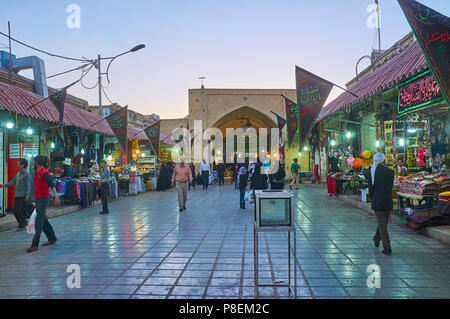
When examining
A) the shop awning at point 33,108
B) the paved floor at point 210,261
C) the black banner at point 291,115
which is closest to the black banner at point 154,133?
the shop awning at point 33,108

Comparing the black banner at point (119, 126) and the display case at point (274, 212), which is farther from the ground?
the black banner at point (119, 126)

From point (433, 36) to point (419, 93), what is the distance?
102 inches

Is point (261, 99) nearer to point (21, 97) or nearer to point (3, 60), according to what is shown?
point (3, 60)

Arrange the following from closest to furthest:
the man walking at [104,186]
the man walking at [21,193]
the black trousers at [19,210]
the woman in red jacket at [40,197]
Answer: the woman in red jacket at [40,197]
the man walking at [21,193]
the black trousers at [19,210]
the man walking at [104,186]

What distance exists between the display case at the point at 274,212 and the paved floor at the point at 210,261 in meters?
0.75

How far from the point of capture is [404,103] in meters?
7.07

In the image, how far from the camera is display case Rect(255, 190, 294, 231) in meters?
3.50

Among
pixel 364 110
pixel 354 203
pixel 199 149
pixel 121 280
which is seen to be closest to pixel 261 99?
pixel 199 149

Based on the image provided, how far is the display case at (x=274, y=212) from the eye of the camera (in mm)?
3496

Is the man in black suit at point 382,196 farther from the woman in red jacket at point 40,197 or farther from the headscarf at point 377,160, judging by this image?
the woman in red jacket at point 40,197

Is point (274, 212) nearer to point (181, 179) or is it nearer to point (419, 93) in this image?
point (419, 93)

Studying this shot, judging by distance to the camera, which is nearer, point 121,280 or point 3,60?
point 121,280
